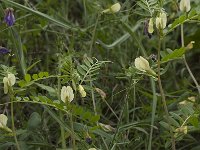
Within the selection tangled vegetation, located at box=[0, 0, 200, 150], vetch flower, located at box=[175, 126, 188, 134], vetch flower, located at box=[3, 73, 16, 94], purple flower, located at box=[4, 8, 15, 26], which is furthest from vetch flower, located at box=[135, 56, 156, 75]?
purple flower, located at box=[4, 8, 15, 26]

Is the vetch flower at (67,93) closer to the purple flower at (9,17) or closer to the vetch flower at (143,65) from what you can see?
the vetch flower at (143,65)

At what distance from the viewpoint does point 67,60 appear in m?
1.24

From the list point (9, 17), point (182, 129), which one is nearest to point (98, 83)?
point (9, 17)

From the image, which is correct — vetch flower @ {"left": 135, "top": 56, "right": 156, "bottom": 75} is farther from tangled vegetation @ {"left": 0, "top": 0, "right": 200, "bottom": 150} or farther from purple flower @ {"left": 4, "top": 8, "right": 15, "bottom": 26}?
purple flower @ {"left": 4, "top": 8, "right": 15, "bottom": 26}

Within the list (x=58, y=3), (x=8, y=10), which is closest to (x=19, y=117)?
(x=8, y=10)

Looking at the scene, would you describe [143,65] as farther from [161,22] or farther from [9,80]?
[9,80]

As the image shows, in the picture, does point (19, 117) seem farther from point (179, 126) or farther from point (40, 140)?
point (179, 126)

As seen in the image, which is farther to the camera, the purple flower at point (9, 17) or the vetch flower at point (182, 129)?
the purple flower at point (9, 17)

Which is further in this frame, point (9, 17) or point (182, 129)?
point (9, 17)

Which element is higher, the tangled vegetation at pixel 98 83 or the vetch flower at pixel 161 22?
the vetch flower at pixel 161 22

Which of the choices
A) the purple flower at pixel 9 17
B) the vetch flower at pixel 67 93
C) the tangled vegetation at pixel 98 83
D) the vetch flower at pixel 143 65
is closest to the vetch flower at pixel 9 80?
the tangled vegetation at pixel 98 83

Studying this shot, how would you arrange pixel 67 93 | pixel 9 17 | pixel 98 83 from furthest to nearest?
pixel 98 83, pixel 9 17, pixel 67 93

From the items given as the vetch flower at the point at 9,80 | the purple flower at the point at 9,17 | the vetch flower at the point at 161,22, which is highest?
→ the purple flower at the point at 9,17

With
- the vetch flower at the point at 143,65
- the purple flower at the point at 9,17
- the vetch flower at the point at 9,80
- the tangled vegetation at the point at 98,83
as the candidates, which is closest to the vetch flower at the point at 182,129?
the tangled vegetation at the point at 98,83
